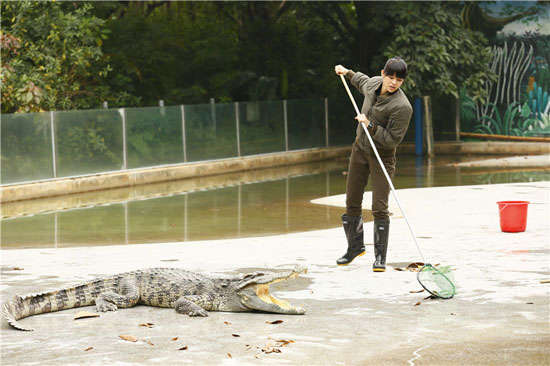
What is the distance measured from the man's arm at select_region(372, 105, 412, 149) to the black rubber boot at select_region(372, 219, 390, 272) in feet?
2.66

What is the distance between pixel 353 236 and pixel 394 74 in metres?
1.79

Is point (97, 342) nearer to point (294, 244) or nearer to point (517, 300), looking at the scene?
point (517, 300)

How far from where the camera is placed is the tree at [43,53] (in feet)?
68.6

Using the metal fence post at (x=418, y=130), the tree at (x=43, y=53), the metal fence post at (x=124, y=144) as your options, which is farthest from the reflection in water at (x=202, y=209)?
the metal fence post at (x=418, y=130)

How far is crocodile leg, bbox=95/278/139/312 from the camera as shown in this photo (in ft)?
25.0

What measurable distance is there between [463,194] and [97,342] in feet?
36.1

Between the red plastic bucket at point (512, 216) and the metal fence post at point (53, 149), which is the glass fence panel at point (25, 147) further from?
the red plastic bucket at point (512, 216)

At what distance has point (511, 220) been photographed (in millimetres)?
11352

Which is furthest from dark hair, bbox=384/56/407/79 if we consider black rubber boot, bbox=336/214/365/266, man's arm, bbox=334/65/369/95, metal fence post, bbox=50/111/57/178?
metal fence post, bbox=50/111/57/178

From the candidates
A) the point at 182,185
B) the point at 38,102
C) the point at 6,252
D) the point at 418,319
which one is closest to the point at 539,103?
the point at 182,185

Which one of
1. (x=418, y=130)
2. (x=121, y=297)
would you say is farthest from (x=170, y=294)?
(x=418, y=130)

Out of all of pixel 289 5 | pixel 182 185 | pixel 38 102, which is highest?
pixel 289 5

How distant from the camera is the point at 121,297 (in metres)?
7.75

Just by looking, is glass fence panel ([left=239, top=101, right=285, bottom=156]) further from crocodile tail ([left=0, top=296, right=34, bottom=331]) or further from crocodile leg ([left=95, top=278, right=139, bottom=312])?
crocodile tail ([left=0, top=296, right=34, bottom=331])
